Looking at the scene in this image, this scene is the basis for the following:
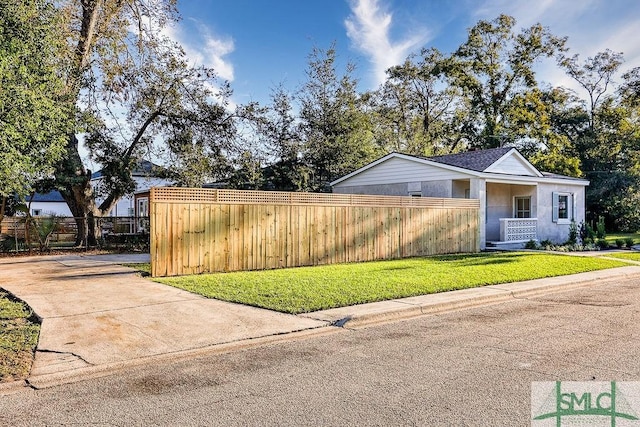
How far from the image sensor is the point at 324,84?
1072 inches

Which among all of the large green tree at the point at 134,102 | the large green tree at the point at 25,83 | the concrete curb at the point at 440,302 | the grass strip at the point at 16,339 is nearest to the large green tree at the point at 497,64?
the large green tree at the point at 134,102

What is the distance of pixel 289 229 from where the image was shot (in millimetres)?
13500

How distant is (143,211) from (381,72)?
22430 mm

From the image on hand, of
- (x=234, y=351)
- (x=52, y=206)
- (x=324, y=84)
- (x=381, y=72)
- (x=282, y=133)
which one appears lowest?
(x=234, y=351)

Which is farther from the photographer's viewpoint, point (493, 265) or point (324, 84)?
point (324, 84)

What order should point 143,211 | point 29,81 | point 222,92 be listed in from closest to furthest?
1. point 29,81
2. point 222,92
3. point 143,211

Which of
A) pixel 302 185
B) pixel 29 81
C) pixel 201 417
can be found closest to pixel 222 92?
pixel 302 185

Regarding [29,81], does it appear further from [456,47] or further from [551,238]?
[456,47]

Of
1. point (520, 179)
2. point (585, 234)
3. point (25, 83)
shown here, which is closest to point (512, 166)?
point (520, 179)

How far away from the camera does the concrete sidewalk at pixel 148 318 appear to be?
18.0 ft

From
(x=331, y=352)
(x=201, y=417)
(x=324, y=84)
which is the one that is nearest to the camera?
(x=201, y=417)

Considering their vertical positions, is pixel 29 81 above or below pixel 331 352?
above

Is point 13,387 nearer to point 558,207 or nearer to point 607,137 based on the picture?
point 558,207

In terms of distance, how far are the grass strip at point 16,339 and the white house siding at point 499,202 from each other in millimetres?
18328
